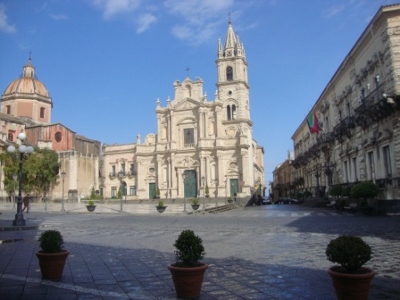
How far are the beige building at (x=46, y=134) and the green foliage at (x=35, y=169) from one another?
170 cm

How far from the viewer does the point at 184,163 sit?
166ft

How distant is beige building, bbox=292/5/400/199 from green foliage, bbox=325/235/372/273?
1592cm

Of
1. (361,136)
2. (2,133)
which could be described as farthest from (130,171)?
(361,136)

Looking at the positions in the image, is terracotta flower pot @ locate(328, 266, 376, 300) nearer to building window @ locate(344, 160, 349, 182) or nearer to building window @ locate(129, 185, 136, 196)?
building window @ locate(344, 160, 349, 182)

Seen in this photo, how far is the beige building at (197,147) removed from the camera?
48.9 meters

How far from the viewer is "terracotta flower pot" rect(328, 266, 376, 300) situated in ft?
13.9

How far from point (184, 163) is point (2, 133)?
26.0 meters

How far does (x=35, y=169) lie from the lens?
50219mm

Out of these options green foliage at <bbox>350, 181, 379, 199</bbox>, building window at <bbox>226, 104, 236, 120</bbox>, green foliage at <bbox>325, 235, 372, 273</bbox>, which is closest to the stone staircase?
green foliage at <bbox>350, 181, 379, 199</bbox>

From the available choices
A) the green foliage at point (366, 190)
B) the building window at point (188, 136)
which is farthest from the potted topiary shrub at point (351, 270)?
the building window at point (188, 136)

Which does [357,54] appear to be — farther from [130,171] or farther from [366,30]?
[130,171]

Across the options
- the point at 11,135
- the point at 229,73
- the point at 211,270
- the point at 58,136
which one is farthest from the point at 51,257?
the point at 58,136

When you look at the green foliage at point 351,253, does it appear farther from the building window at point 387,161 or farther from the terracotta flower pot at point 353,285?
the building window at point 387,161

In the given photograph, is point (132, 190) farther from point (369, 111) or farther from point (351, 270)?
point (351, 270)
